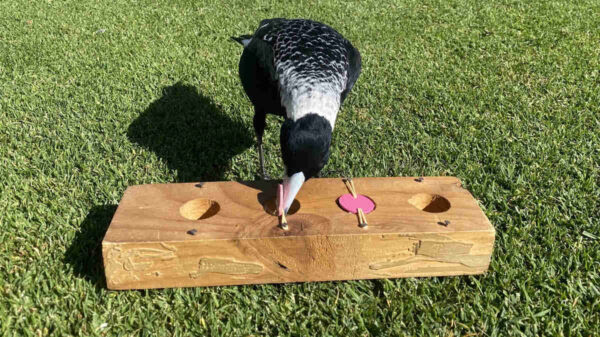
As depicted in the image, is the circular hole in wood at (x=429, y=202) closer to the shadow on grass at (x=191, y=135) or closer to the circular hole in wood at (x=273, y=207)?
the circular hole in wood at (x=273, y=207)

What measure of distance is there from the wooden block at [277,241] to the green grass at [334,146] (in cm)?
13

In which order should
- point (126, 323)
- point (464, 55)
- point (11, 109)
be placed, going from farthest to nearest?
1. point (464, 55)
2. point (11, 109)
3. point (126, 323)

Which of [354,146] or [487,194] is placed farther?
[354,146]

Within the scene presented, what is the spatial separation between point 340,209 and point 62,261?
5.02 ft

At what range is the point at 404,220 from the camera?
219cm

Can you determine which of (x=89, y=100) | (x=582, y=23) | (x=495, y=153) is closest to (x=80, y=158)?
(x=89, y=100)

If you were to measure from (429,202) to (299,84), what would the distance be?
3.30 ft

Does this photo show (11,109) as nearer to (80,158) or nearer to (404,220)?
(80,158)

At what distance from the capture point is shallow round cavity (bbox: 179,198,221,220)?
2.33m

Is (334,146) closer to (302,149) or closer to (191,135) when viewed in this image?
(191,135)

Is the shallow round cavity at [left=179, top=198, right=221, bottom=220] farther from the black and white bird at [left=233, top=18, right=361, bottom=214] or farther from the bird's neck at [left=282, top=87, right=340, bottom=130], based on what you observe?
the bird's neck at [left=282, top=87, right=340, bottom=130]

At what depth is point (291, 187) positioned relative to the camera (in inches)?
81.9

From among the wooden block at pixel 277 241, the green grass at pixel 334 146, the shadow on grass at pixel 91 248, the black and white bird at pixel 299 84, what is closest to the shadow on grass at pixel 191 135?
the green grass at pixel 334 146

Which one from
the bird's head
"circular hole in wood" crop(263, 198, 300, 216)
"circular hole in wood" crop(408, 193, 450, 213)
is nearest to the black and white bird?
the bird's head
